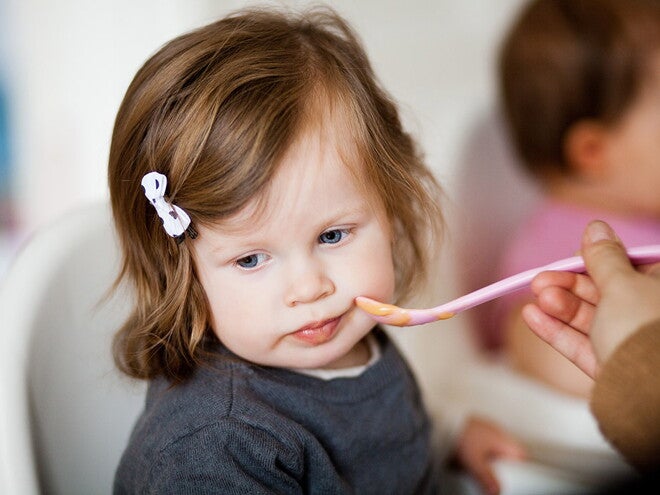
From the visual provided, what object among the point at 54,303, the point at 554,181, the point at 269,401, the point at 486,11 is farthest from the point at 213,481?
the point at 486,11

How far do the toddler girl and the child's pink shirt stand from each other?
0.54m

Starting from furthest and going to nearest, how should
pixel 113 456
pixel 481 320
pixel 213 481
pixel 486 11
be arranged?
pixel 486 11 → pixel 481 320 → pixel 113 456 → pixel 213 481

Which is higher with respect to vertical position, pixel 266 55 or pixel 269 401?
pixel 266 55

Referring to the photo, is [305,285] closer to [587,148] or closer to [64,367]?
[64,367]

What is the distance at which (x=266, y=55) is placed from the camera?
538 mm

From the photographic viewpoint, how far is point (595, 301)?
23.1 inches

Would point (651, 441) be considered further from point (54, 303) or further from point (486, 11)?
point (486, 11)

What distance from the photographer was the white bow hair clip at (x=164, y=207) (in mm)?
521

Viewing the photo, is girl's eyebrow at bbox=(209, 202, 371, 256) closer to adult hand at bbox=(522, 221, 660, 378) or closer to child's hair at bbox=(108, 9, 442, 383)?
child's hair at bbox=(108, 9, 442, 383)

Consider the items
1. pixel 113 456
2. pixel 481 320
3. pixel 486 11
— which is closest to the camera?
pixel 113 456

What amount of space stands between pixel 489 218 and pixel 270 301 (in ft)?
2.37

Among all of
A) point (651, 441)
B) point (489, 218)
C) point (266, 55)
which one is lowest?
point (489, 218)

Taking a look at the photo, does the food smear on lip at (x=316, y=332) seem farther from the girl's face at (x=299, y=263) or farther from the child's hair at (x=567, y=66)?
the child's hair at (x=567, y=66)

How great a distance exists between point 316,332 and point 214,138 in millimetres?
156
